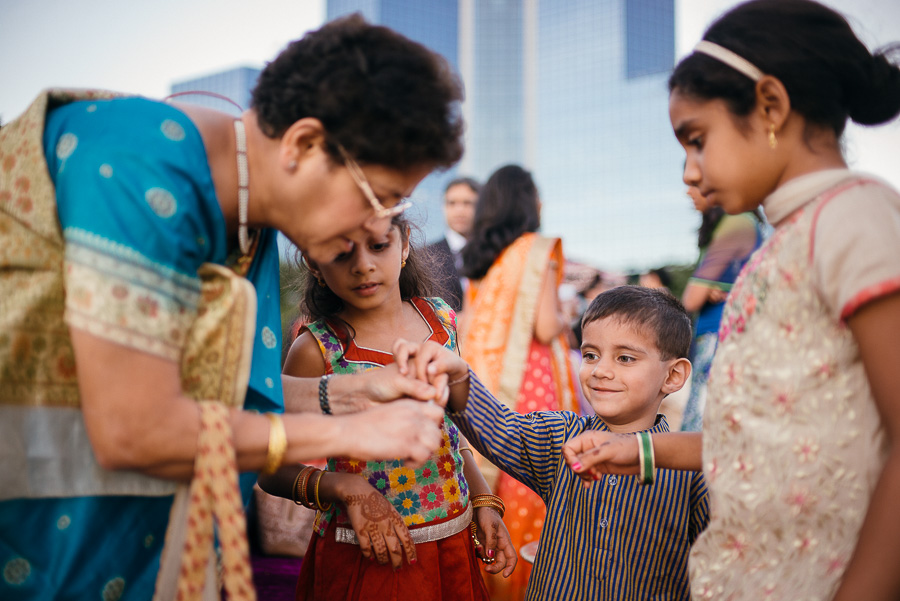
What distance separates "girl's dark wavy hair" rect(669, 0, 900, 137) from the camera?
4.32ft

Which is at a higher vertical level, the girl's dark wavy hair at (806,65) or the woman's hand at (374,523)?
the girl's dark wavy hair at (806,65)

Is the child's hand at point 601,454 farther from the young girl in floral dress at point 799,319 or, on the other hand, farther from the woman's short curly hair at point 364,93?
the woman's short curly hair at point 364,93

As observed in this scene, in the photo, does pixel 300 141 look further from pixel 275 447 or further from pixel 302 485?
pixel 302 485

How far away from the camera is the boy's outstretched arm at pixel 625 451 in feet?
5.08

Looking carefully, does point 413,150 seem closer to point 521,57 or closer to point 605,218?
point 605,218

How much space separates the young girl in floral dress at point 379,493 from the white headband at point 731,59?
1013 mm

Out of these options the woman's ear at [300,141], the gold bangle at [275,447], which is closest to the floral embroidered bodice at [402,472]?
the gold bangle at [275,447]

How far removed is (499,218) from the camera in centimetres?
415

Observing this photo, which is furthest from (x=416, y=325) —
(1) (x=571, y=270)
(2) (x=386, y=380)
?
(1) (x=571, y=270)

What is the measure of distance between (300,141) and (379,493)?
0.98 m

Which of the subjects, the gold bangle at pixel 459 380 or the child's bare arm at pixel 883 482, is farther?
the gold bangle at pixel 459 380

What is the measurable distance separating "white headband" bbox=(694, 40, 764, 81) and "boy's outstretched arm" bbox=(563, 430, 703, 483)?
0.85 meters

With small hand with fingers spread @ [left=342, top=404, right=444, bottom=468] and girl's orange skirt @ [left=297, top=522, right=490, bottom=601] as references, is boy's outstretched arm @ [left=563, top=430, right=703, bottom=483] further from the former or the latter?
girl's orange skirt @ [left=297, top=522, right=490, bottom=601]

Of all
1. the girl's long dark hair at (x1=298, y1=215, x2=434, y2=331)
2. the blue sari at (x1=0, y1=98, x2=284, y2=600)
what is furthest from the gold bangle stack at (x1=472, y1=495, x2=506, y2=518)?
the blue sari at (x1=0, y1=98, x2=284, y2=600)
